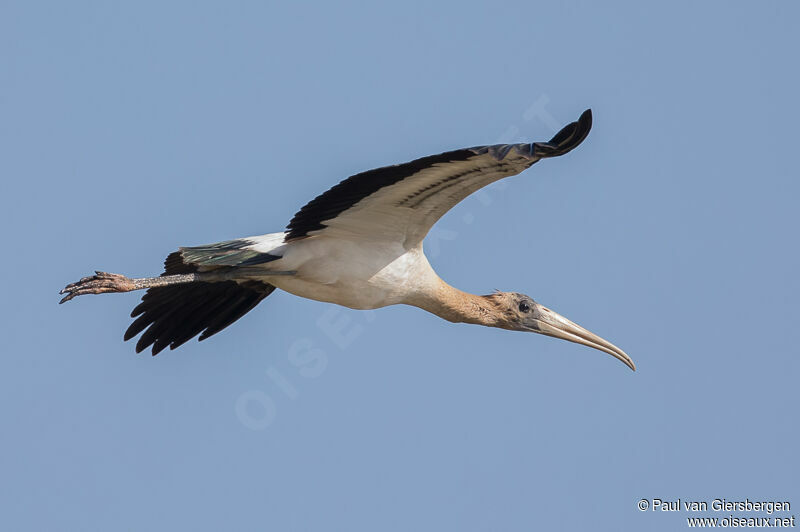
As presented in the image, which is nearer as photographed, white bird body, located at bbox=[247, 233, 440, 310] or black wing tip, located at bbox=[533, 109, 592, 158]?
black wing tip, located at bbox=[533, 109, 592, 158]

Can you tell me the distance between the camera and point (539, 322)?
39.5ft

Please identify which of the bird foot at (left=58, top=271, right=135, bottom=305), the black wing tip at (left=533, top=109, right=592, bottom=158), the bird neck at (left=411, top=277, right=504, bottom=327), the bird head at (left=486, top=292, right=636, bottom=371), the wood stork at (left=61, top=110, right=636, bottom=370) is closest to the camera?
the black wing tip at (left=533, top=109, right=592, bottom=158)

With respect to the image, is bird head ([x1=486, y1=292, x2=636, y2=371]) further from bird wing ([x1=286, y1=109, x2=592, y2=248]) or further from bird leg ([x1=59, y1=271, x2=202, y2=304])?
bird leg ([x1=59, y1=271, x2=202, y2=304])

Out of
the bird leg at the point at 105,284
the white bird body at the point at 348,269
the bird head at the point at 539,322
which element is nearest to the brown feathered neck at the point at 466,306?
the bird head at the point at 539,322

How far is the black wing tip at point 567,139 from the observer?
8.12 m

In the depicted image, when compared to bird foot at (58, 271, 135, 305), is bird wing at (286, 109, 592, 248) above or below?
above

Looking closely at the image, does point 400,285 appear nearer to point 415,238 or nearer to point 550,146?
point 415,238

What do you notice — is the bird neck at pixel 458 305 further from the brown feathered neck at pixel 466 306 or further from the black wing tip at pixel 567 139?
the black wing tip at pixel 567 139

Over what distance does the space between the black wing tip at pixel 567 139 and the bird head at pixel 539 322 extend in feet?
12.4

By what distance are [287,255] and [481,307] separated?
2065 mm

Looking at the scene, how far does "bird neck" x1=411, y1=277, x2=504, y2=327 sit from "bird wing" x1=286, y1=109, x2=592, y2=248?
66cm

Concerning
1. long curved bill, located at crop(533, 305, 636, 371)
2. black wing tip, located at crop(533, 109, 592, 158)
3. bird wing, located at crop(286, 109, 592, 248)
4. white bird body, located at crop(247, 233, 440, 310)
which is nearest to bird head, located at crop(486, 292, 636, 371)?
long curved bill, located at crop(533, 305, 636, 371)

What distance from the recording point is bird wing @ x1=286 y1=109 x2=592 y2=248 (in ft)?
27.2

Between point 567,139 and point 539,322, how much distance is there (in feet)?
13.4
